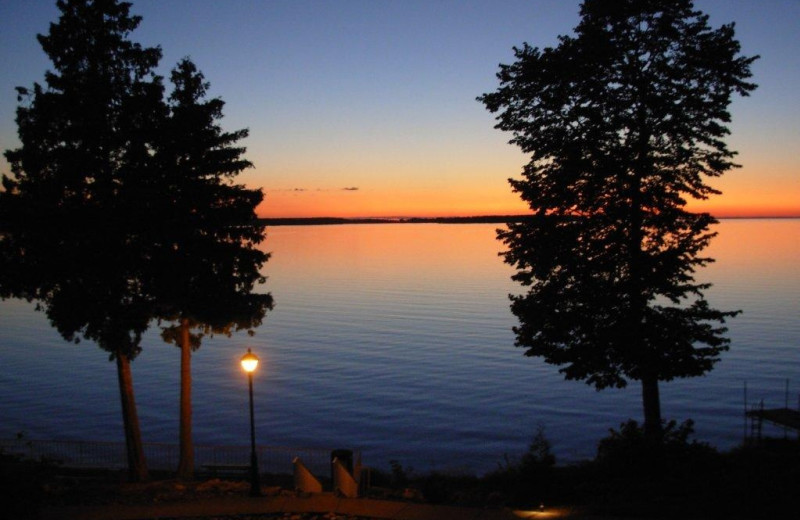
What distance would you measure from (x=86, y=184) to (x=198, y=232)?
395 centimetres

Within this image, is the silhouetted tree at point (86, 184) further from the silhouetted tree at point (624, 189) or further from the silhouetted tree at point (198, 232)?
the silhouetted tree at point (624, 189)

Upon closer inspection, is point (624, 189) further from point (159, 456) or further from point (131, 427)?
point (159, 456)

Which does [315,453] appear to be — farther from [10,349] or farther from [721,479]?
[10,349]

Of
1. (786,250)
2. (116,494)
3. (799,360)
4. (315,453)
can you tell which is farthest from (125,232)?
(786,250)

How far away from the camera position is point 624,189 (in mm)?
21266

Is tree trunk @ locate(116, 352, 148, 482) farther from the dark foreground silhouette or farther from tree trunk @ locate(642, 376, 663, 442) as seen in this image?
tree trunk @ locate(642, 376, 663, 442)

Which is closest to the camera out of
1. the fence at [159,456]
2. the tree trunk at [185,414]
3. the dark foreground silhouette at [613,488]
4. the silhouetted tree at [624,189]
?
the dark foreground silhouette at [613,488]

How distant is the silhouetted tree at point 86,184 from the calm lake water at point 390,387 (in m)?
14.8

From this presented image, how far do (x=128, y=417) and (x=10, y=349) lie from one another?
1744 inches

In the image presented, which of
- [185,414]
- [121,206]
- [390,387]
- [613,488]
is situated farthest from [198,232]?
[390,387]

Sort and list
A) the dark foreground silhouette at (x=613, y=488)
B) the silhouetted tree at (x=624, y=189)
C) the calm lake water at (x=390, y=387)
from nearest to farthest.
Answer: the dark foreground silhouette at (x=613, y=488) < the silhouetted tree at (x=624, y=189) < the calm lake water at (x=390, y=387)

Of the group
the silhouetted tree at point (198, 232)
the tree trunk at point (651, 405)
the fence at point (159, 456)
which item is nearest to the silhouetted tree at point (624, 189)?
the tree trunk at point (651, 405)

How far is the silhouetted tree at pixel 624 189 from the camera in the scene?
2059 centimetres

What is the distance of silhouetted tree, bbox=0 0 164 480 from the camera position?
2147 cm
